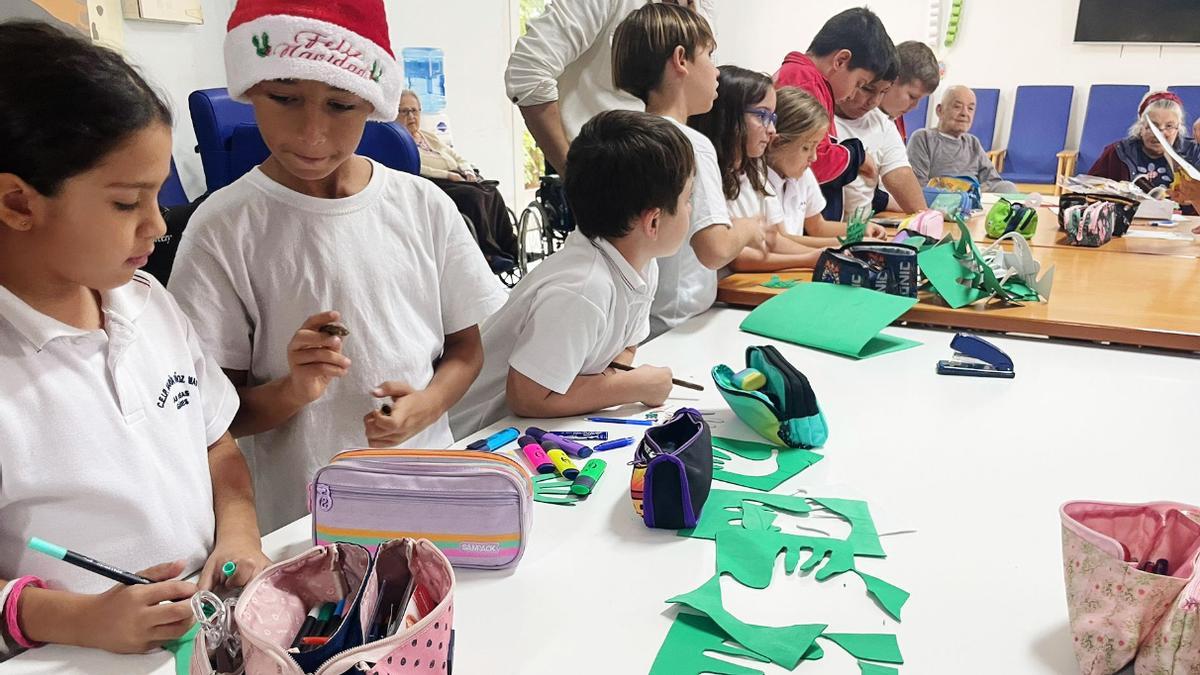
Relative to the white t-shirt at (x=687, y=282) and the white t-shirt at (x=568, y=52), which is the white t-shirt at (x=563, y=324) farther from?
the white t-shirt at (x=568, y=52)

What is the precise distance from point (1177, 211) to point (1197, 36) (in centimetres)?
344

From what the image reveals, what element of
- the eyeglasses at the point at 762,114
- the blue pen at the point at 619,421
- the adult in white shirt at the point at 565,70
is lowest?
the blue pen at the point at 619,421

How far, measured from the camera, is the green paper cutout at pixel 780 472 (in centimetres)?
101

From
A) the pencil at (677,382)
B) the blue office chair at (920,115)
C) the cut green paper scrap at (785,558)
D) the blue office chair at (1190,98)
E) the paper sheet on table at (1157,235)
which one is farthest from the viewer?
the blue office chair at (920,115)

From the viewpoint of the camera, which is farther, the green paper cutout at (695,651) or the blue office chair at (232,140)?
the blue office chair at (232,140)

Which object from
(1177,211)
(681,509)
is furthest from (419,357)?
(1177,211)

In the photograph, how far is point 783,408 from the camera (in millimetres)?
1113

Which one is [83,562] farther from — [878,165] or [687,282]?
[878,165]

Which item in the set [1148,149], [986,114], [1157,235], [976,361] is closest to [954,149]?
[1148,149]

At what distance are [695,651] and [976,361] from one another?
975mm

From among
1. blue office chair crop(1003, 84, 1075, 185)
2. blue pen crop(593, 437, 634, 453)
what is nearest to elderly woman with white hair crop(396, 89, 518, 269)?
blue pen crop(593, 437, 634, 453)

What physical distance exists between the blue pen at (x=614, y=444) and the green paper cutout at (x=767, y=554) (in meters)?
0.26

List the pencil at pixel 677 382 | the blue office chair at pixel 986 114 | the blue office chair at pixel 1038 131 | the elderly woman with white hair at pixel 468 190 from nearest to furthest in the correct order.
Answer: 1. the pencil at pixel 677 382
2. the elderly woman with white hair at pixel 468 190
3. the blue office chair at pixel 1038 131
4. the blue office chair at pixel 986 114

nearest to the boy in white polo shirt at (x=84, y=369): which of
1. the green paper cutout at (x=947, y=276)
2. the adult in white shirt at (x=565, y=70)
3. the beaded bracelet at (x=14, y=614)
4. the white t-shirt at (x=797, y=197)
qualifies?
the beaded bracelet at (x=14, y=614)
